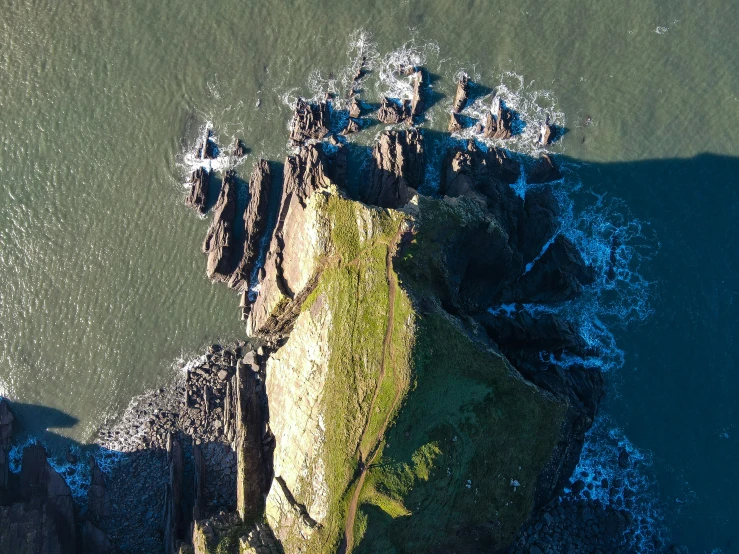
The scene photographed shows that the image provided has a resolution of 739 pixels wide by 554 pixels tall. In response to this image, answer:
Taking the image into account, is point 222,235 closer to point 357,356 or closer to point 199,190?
point 199,190

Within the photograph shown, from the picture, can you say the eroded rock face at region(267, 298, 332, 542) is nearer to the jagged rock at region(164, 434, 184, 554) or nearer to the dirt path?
the dirt path

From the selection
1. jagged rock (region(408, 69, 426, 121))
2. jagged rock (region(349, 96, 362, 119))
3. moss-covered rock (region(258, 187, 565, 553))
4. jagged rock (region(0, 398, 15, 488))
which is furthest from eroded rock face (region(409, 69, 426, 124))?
jagged rock (region(0, 398, 15, 488))

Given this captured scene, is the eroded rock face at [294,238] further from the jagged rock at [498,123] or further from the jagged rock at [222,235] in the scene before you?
the jagged rock at [498,123]

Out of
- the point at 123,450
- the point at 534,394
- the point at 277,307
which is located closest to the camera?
the point at 534,394

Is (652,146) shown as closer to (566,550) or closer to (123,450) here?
(566,550)

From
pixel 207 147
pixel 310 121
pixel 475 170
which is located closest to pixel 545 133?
pixel 475 170

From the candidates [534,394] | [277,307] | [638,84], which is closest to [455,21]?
[638,84]

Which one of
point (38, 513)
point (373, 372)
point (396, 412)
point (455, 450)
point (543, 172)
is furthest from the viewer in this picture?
point (543, 172)
